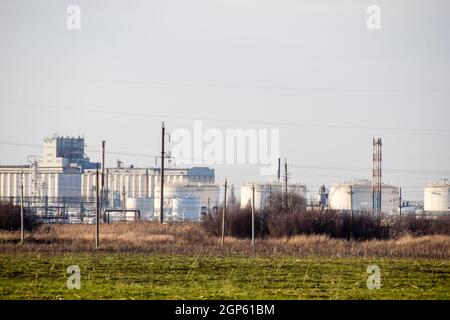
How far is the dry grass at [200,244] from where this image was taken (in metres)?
34.7

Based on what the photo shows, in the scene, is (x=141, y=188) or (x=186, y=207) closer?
(x=186, y=207)

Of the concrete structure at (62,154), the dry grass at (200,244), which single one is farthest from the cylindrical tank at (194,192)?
the dry grass at (200,244)

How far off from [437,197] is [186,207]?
31493 mm

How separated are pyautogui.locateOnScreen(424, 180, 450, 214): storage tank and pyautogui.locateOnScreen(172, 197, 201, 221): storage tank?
93.4ft

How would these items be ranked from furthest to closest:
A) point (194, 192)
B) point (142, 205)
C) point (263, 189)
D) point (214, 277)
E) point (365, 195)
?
1. point (142, 205)
2. point (194, 192)
3. point (365, 195)
4. point (263, 189)
5. point (214, 277)

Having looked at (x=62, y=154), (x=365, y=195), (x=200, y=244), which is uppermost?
(x=62, y=154)

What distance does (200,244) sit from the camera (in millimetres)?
40969

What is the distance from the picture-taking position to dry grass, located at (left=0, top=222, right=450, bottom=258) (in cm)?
3469

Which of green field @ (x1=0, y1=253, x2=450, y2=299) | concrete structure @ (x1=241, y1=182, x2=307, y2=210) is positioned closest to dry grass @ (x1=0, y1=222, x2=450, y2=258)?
green field @ (x1=0, y1=253, x2=450, y2=299)

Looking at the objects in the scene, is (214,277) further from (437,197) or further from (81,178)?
(81,178)

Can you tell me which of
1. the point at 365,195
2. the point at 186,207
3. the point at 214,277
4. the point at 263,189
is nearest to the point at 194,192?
the point at 186,207

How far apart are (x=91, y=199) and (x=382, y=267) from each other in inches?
3633

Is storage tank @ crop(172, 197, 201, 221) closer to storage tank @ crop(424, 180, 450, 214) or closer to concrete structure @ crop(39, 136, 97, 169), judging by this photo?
storage tank @ crop(424, 180, 450, 214)

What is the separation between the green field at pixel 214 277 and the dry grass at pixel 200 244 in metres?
3.70
